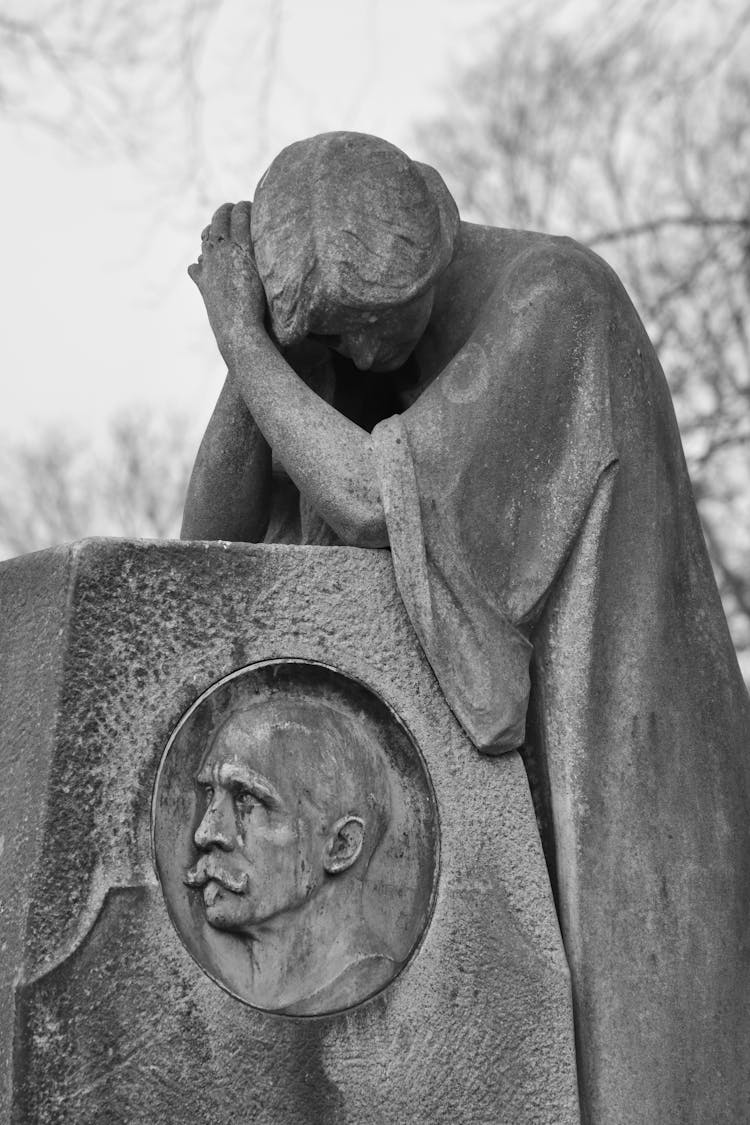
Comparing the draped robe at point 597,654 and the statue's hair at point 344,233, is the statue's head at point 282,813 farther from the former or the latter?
the statue's hair at point 344,233

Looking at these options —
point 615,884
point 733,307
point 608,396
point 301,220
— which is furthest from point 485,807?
point 733,307

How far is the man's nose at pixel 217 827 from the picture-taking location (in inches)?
90.2

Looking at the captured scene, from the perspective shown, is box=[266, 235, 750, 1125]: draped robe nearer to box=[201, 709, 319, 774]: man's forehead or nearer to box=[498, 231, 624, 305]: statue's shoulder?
box=[498, 231, 624, 305]: statue's shoulder

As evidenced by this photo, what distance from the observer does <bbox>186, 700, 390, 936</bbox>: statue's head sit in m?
2.29

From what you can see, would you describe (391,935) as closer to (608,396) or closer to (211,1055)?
(211,1055)

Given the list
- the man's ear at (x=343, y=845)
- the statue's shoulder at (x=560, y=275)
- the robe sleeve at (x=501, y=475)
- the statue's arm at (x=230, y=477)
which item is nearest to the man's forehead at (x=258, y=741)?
the man's ear at (x=343, y=845)

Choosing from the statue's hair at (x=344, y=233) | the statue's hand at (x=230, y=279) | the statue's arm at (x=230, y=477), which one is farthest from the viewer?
the statue's arm at (x=230, y=477)

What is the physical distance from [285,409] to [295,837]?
2.41 ft

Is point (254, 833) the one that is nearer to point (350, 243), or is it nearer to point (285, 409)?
point (285, 409)

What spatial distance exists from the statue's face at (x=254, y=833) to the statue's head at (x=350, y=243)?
0.76 metres

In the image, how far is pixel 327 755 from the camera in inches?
94.0

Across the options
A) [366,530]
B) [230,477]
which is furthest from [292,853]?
[230,477]

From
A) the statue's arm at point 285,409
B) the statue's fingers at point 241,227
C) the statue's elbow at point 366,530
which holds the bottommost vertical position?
the statue's elbow at point 366,530

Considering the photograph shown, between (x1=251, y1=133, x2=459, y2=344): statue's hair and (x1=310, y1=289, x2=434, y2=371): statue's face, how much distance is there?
22 millimetres
